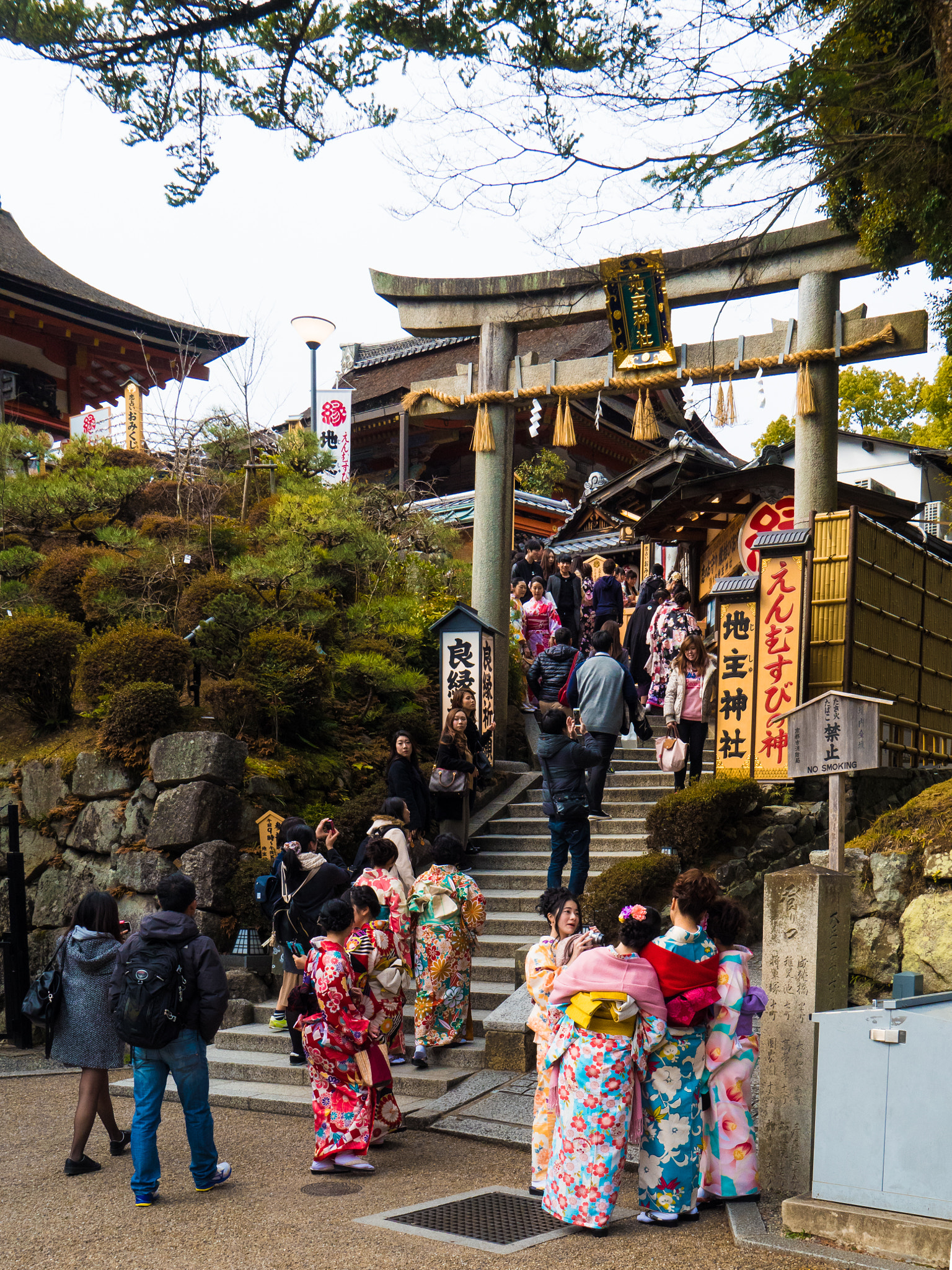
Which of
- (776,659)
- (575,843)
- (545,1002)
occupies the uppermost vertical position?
(776,659)

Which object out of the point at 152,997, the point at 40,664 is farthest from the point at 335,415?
the point at 152,997

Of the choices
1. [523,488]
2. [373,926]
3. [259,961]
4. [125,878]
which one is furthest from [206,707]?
[523,488]

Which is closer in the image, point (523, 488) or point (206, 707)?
point (206, 707)

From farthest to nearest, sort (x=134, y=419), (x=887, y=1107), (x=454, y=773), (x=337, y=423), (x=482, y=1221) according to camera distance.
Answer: (x=337, y=423), (x=134, y=419), (x=454, y=773), (x=482, y=1221), (x=887, y=1107)

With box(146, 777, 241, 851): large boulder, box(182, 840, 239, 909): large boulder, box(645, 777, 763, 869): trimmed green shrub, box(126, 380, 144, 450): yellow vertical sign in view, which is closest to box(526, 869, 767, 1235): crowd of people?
box(645, 777, 763, 869): trimmed green shrub

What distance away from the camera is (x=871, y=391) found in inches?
1243

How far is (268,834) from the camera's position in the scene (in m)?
10.2

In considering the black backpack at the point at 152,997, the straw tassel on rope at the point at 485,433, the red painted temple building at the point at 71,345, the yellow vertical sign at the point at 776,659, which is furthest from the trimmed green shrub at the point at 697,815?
the red painted temple building at the point at 71,345

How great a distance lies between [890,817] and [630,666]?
8344 millimetres

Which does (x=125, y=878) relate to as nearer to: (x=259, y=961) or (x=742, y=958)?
(x=259, y=961)

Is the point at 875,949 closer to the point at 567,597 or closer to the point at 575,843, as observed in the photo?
the point at 575,843

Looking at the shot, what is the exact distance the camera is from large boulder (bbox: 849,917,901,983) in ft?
21.5

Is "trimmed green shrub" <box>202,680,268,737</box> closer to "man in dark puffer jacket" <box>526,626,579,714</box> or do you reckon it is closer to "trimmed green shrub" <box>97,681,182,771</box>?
"trimmed green shrub" <box>97,681,182,771</box>

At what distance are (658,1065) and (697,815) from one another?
4.21m
